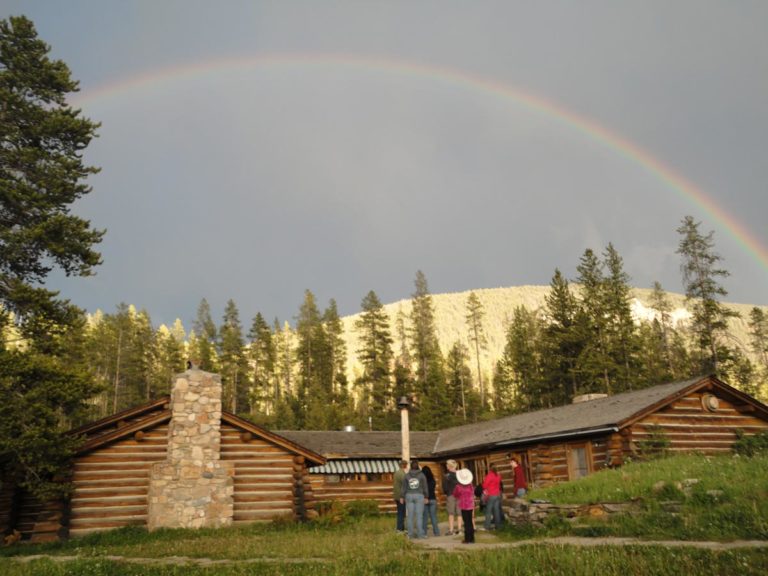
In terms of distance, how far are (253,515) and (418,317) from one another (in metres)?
54.8

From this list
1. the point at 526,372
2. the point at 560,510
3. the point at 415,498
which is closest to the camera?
the point at 560,510

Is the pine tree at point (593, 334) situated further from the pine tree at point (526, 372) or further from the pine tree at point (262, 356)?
the pine tree at point (262, 356)

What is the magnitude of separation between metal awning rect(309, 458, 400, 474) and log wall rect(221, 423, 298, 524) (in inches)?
215

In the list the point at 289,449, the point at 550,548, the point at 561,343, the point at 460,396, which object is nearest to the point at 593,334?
the point at 561,343

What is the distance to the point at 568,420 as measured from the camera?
25625mm

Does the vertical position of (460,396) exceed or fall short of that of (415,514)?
it exceeds it

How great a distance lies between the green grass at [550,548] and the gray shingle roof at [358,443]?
11284mm

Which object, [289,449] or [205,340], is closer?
[289,449]

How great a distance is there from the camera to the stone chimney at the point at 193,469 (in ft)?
67.9

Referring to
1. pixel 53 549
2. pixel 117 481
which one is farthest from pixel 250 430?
pixel 53 549

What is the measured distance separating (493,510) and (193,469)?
10893mm

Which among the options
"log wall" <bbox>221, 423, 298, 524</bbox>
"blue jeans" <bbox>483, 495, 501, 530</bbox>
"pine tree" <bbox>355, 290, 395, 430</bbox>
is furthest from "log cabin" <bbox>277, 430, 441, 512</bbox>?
"pine tree" <bbox>355, 290, 395, 430</bbox>

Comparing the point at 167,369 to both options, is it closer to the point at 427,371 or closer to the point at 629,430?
the point at 427,371

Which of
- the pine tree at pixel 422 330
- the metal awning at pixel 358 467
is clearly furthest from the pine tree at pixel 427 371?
the metal awning at pixel 358 467
